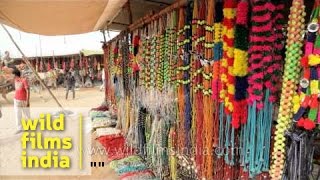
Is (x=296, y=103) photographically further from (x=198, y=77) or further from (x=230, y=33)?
(x=198, y=77)

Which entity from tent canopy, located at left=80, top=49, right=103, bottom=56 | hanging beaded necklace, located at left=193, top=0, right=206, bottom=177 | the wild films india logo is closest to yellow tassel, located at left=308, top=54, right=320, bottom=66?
hanging beaded necklace, located at left=193, top=0, right=206, bottom=177

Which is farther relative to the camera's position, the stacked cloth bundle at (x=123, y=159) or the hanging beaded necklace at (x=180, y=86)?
the stacked cloth bundle at (x=123, y=159)

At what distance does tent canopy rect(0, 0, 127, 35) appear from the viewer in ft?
8.34

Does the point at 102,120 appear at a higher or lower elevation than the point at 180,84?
lower

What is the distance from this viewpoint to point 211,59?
5.77 feet

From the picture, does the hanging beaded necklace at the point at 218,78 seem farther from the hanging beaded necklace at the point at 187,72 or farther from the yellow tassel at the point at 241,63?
the hanging beaded necklace at the point at 187,72

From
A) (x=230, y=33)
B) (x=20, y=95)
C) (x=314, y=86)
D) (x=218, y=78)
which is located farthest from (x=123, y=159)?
(x=20, y=95)

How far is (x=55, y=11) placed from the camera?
297cm

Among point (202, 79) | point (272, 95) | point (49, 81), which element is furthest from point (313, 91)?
point (49, 81)

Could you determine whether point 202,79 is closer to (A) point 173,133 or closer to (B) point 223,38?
(B) point 223,38

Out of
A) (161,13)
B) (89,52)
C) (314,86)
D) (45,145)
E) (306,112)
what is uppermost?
(89,52)

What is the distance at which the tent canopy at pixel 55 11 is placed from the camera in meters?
2.54

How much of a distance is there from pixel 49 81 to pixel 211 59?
55.4 feet

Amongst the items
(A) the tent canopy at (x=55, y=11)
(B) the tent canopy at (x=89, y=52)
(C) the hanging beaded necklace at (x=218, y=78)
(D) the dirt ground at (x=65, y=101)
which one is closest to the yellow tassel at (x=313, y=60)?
(C) the hanging beaded necklace at (x=218, y=78)
